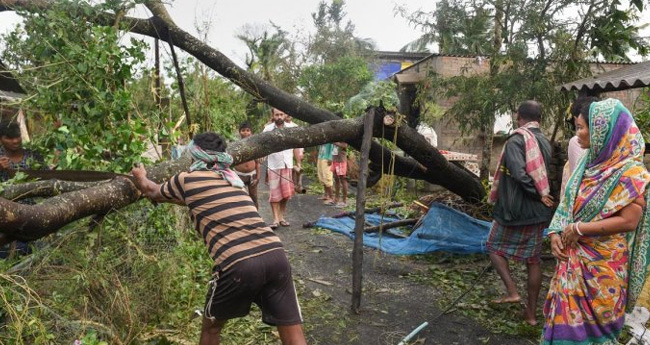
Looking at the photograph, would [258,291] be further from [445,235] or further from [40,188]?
[445,235]

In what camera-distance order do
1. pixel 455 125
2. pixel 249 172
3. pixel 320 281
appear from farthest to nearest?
pixel 455 125
pixel 249 172
pixel 320 281

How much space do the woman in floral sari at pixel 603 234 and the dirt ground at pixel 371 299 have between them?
1134 millimetres

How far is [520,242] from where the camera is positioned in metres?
4.16

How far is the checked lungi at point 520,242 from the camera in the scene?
4.10 m

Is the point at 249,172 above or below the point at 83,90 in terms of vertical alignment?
below

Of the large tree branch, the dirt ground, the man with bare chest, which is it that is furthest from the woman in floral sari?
the man with bare chest

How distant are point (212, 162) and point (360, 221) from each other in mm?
1856

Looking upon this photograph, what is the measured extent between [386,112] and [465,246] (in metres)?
1.98

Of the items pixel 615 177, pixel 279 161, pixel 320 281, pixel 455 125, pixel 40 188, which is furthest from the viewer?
pixel 455 125

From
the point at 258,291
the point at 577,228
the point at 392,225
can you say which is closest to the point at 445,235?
the point at 392,225

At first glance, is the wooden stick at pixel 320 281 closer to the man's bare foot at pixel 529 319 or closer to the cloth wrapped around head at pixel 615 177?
the man's bare foot at pixel 529 319

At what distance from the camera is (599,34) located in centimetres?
655

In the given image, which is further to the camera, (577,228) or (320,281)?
(320,281)

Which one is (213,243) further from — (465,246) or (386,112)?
(465,246)
